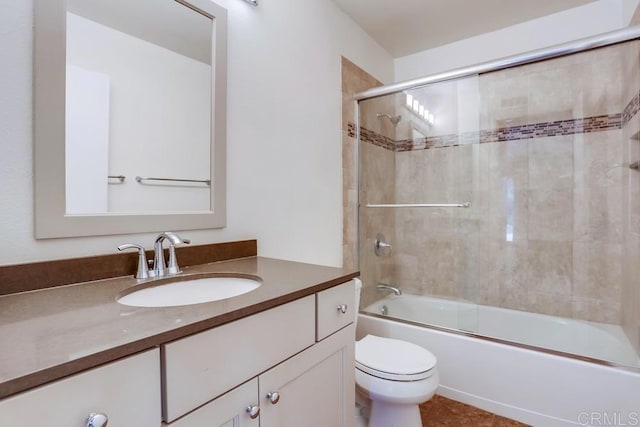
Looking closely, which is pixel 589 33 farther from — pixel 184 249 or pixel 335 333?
pixel 184 249

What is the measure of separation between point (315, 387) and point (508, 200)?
210 centimetres

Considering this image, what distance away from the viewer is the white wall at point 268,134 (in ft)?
2.76

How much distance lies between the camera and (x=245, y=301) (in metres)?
0.78

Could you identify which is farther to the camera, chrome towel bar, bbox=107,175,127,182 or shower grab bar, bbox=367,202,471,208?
shower grab bar, bbox=367,202,471,208

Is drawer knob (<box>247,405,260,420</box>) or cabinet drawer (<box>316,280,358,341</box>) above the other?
cabinet drawer (<box>316,280,358,341</box>)

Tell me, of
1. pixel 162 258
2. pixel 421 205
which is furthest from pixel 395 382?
pixel 421 205

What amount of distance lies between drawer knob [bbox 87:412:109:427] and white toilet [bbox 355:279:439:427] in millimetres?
1159

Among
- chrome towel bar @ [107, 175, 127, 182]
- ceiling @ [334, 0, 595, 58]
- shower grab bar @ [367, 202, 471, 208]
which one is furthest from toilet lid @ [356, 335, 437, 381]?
ceiling @ [334, 0, 595, 58]

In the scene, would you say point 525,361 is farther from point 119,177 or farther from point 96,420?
point 119,177

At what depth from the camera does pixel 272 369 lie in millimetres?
815

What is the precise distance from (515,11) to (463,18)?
1.08ft

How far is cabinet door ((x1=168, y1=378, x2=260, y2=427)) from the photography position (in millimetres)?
643

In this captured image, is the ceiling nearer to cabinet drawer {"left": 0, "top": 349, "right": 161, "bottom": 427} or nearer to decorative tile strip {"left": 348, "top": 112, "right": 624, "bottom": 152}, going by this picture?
decorative tile strip {"left": 348, "top": 112, "right": 624, "bottom": 152}

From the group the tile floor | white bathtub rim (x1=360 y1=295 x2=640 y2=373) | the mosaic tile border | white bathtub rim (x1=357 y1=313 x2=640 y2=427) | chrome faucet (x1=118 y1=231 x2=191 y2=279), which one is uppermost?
the mosaic tile border
